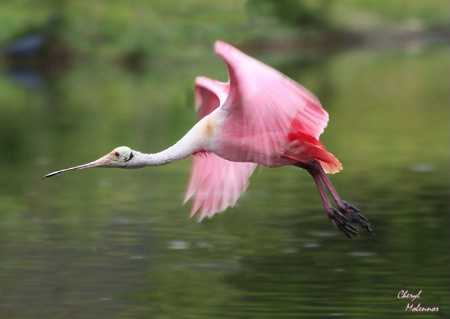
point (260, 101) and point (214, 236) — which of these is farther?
point (214, 236)

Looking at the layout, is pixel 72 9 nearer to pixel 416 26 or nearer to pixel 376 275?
pixel 416 26

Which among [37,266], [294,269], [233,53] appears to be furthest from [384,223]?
[233,53]

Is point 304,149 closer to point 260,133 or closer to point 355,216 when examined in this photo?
point 260,133

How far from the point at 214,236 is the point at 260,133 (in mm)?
3696

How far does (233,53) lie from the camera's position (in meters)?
9.07

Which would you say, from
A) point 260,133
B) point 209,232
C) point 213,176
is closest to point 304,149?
point 260,133

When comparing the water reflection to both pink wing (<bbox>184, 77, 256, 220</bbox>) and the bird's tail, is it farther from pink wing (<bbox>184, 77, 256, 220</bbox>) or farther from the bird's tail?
the bird's tail

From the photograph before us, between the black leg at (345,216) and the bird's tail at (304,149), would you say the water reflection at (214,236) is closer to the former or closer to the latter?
the black leg at (345,216)

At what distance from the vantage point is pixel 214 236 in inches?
510

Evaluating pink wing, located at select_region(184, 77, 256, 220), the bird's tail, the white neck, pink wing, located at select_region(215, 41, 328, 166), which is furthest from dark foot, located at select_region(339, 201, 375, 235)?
pink wing, located at select_region(184, 77, 256, 220)

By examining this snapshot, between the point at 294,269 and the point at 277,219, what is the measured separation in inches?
106

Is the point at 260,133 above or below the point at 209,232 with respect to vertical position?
above

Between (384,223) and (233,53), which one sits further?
(384,223)

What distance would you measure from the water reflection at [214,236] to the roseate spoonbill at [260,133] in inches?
37.8
